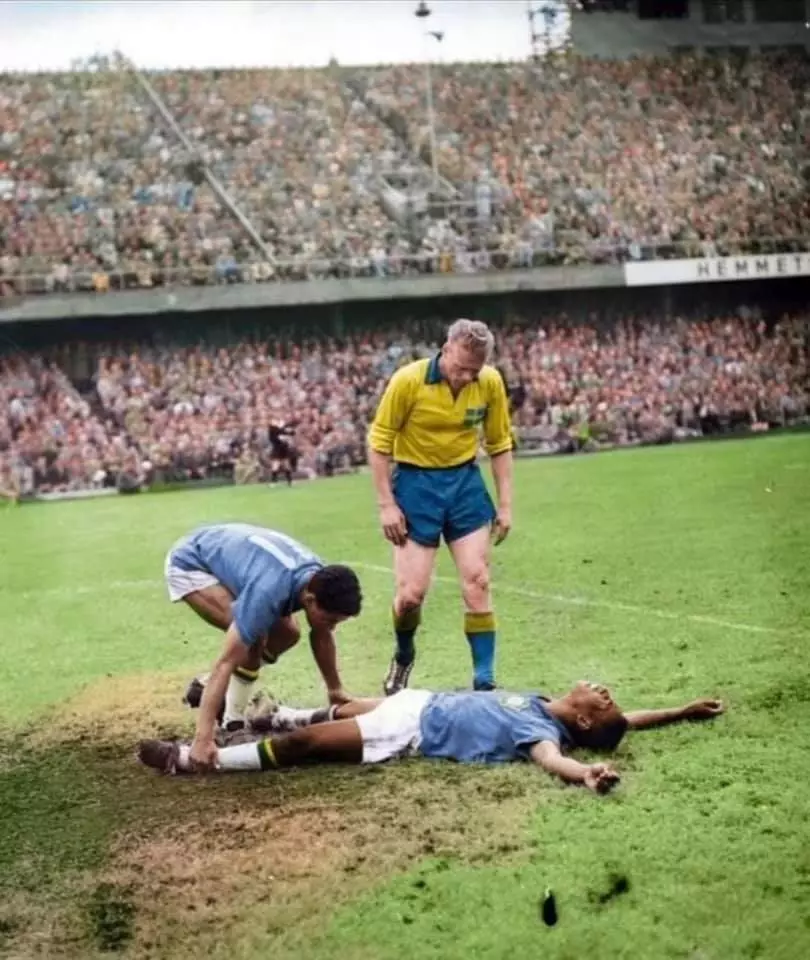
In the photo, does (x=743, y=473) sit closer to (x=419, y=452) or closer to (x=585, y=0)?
(x=419, y=452)

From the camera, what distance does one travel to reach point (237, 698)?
5801mm

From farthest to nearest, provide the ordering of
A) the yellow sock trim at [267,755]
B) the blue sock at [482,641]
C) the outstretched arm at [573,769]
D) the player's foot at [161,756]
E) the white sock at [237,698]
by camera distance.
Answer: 1. the blue sock at [482,641]
2. the white sock at [237,698]
3. the player's foot at [161,756]
4. the yellow sock trim at [267,755]
5. the outstretched arm at [573,769]

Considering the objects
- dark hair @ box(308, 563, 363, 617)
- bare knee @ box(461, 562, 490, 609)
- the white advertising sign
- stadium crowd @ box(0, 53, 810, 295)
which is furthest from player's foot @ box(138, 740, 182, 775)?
the white advertising sign

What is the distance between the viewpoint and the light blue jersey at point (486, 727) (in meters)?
4.97

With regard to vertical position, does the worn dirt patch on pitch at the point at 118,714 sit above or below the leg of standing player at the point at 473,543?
below

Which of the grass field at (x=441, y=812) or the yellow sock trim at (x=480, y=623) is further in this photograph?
the yellow sock trim at (x=480, y=623)

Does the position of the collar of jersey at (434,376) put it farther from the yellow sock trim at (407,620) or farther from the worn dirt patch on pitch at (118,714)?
the worn dirt patch on pitch at (118,714)

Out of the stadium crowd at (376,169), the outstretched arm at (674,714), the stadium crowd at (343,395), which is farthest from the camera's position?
the stadium crowd at (376,169)

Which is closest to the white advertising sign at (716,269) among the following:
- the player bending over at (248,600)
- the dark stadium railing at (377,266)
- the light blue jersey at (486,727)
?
the dark stadium railing at (377,266)

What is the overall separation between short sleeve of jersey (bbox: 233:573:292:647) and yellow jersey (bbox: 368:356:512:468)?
1.24 m

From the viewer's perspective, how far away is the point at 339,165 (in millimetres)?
26266

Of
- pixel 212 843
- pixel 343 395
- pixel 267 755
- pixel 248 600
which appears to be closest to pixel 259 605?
pixel 248 600

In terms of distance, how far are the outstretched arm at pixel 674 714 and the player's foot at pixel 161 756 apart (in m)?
1.63

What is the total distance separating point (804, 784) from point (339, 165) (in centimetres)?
2284
